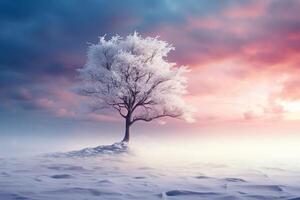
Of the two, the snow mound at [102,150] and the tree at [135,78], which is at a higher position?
the tree at [135,78]

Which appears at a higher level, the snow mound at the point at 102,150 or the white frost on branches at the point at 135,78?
the white frost on branches at the point at 135,78

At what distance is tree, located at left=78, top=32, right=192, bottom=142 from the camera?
95.6ft

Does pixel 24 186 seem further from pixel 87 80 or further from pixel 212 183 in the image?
pixel 87 80

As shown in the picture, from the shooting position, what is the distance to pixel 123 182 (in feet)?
34.1

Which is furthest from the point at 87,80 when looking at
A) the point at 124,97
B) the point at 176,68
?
the point at 176,68

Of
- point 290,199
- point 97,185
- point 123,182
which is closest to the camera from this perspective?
point 290,199

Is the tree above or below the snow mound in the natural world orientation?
above

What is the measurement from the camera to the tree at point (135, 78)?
2912 centimetres

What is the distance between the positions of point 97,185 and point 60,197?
81.0 inches

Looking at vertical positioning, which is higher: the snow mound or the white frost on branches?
the white frost on branches

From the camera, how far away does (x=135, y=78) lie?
29.7 meters

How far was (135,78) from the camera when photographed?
29.7m

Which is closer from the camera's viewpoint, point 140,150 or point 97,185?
point 97,185

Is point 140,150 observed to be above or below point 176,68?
below
